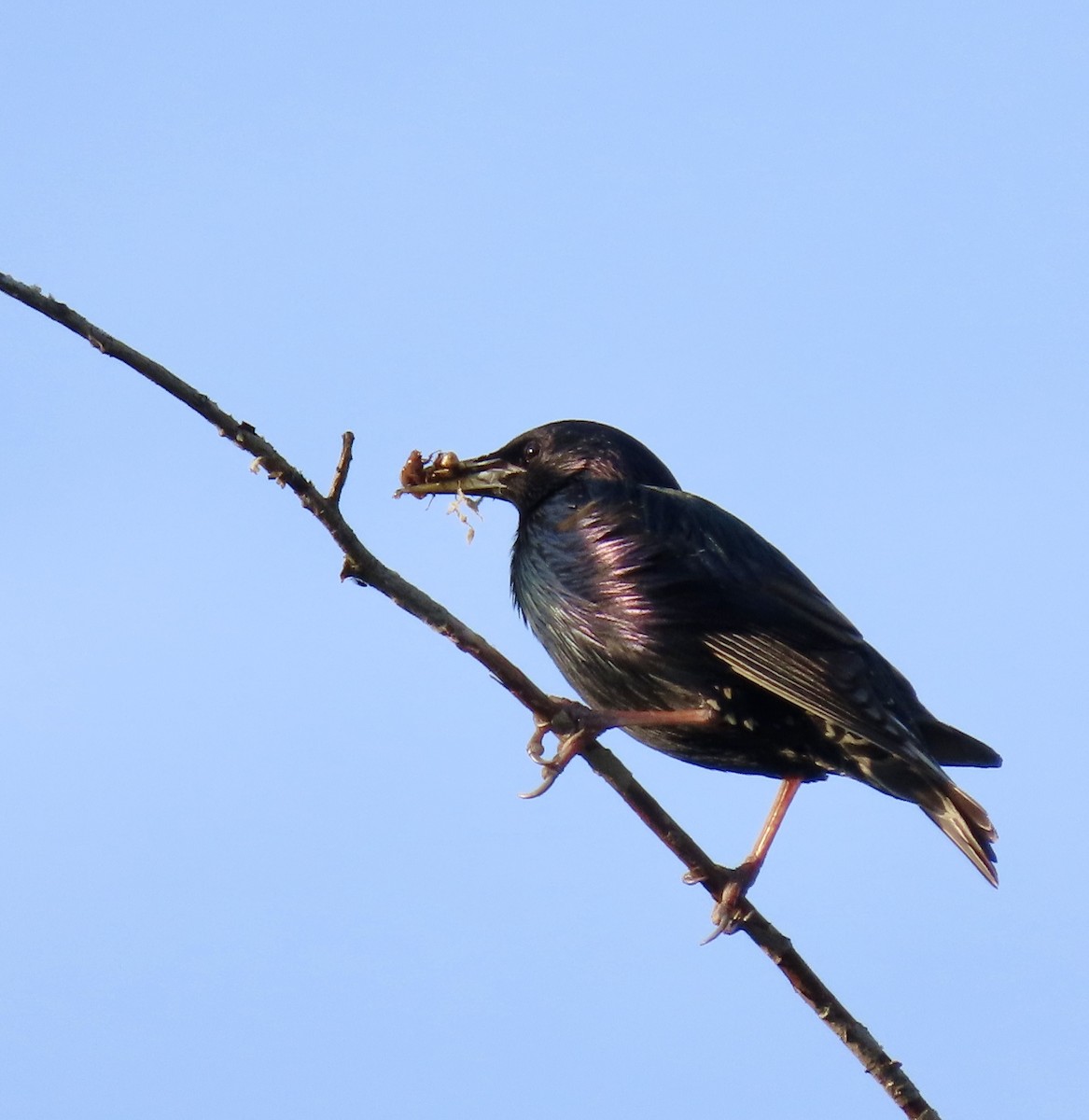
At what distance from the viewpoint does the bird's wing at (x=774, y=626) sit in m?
5.12

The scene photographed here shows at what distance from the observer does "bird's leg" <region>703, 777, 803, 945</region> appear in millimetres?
4793

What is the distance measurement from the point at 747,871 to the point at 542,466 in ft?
5.49

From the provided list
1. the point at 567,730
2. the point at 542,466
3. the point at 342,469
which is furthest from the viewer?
the point at 542,466

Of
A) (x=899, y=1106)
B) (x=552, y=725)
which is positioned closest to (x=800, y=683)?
(x=552, y=725)

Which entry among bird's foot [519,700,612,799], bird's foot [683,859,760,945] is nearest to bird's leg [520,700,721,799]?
bird's foot [519,700,612,799]

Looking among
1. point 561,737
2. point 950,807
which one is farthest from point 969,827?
point 561,737

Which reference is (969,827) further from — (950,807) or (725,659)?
(725,659)

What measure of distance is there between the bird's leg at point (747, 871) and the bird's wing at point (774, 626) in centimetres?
46

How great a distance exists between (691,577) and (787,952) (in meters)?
1.49

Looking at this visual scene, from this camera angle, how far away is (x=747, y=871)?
525cm

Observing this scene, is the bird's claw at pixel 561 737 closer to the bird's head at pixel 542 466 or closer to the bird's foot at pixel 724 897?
the bird's foot at pixel 724 897

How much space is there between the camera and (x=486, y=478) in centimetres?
611

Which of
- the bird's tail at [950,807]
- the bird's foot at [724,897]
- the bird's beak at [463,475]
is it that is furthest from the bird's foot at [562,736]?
the bird's beak at [463,475]

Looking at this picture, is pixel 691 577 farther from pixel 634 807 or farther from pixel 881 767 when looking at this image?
pixel 634 807
